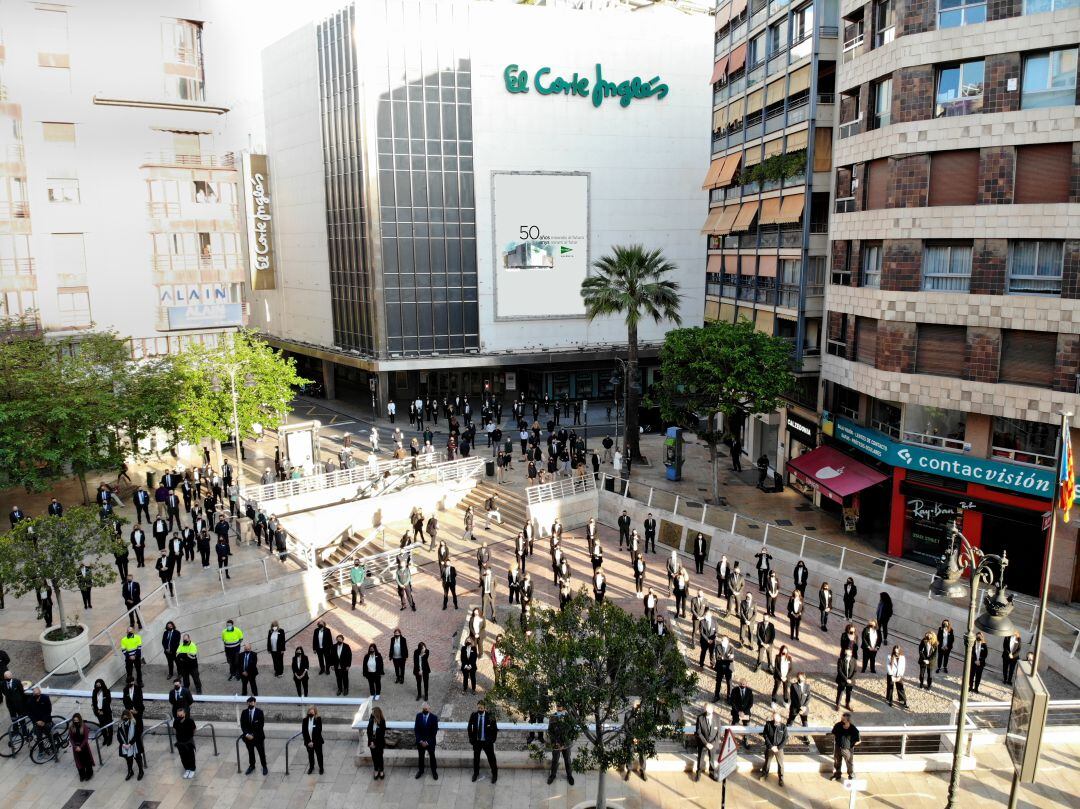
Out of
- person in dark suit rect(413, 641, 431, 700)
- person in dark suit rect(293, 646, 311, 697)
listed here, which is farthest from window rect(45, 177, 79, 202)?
person in dark suit rect(413, 641, 431, 700)

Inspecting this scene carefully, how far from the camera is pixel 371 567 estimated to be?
27.8 metres

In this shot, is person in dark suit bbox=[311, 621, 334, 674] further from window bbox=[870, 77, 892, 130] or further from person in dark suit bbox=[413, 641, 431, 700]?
window bbox=[870, 77, 892, 130]

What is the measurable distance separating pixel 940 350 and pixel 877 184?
6119 millimetres

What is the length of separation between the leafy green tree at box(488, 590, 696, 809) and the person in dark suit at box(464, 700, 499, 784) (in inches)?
104

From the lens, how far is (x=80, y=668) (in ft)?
60.6

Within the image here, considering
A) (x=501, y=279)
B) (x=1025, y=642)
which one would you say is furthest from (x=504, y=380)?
(x=1025, y=642)

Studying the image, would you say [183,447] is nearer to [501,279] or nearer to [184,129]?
[184,129]

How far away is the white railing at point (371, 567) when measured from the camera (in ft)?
86.8

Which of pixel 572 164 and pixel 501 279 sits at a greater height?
pixel 572 164

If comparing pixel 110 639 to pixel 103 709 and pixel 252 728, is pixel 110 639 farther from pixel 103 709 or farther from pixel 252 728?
pixel 252 728

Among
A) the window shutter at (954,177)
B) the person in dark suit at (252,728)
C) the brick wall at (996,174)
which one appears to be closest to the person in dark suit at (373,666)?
the person in dark suit at (252,728)

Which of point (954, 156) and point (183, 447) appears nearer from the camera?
point (954, 156)

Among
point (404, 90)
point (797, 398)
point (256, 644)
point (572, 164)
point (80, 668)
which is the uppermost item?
point (404, 90)

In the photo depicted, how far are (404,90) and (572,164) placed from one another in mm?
11290
